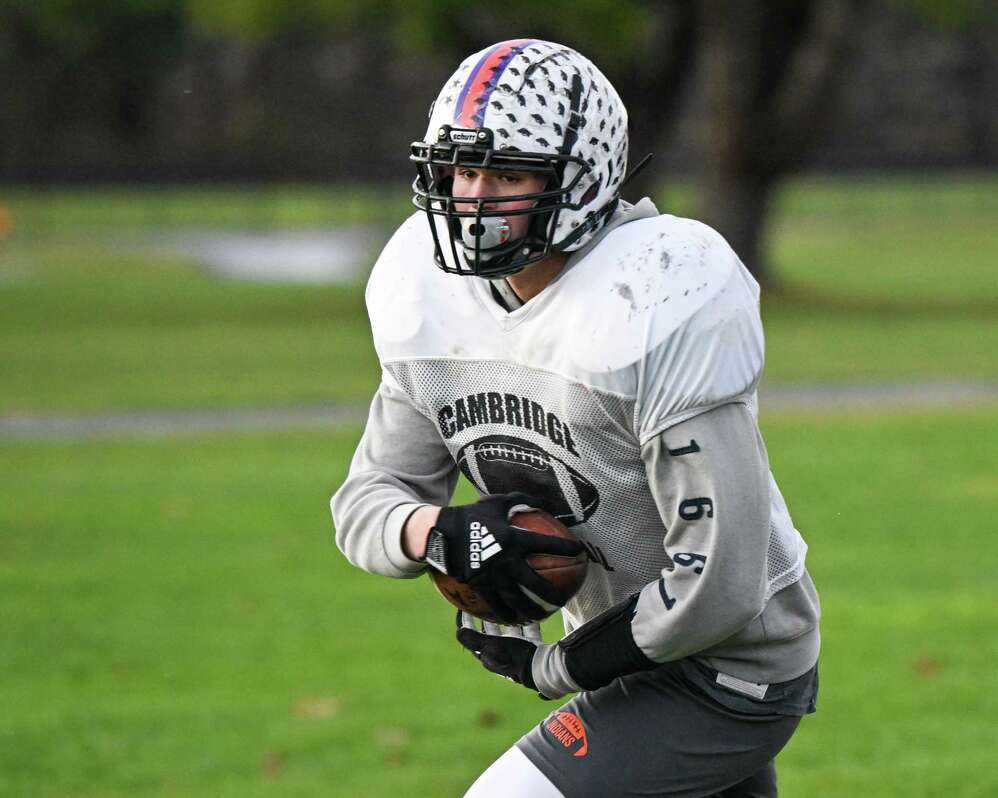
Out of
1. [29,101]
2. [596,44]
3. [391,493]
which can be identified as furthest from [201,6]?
[29,101]

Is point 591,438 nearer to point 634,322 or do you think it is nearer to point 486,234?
point 634,322

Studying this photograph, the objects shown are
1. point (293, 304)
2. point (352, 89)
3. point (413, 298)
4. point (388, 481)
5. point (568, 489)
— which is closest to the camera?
point (568, 489)

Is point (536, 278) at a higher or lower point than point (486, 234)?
lower

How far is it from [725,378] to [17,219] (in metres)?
48.7

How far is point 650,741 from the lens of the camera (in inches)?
137

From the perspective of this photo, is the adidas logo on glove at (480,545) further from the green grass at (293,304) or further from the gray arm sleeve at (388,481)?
the green grass at (293,304)

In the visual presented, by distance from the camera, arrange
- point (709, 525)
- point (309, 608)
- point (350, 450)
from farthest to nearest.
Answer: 1. point (350, 450)
2. point (309, 608)
3. point (709, 525)

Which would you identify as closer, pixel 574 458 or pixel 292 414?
pixel 574 458

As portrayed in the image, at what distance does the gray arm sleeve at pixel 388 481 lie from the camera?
358 cm

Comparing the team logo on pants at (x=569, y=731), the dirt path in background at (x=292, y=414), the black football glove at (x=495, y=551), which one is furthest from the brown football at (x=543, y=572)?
the dirt path in background at (x=292, y=414)

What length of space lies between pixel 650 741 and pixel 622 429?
0.62 metres

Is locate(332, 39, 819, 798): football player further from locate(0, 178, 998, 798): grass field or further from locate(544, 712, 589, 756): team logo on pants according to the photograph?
locate(0, 178, 998, 798): grass field

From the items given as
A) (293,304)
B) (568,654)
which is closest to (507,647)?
(568,654)

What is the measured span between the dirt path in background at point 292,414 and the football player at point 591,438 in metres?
11.0
